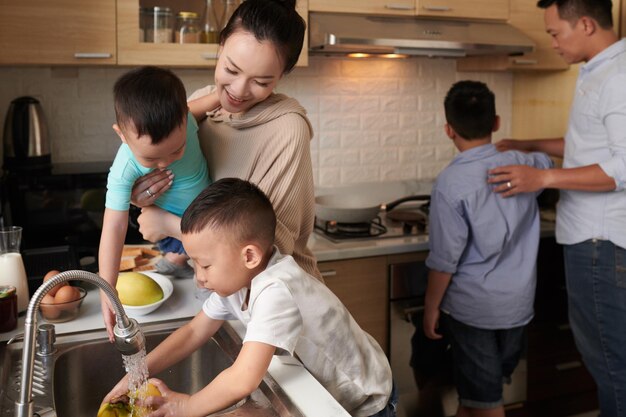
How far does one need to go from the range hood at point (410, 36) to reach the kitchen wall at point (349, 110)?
10.2 inches

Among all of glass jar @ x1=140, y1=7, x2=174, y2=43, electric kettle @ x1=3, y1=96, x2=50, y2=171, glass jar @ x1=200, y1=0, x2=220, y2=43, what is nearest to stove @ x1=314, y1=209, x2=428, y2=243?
glass jar @ x1=200, y1=0, x2=220, y2=43

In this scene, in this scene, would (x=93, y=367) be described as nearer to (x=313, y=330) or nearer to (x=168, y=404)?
(x=168, y=404)

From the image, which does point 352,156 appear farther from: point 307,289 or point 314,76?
point 307,289

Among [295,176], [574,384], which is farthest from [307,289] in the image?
[574,384]

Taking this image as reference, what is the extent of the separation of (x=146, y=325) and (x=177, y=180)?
13.7 inches

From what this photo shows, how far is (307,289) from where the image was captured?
1314 mm

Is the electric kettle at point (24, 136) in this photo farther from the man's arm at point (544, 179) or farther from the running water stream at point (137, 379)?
the man's arm at point (544, 179)

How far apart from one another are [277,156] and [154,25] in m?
1.33

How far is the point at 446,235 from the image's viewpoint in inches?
95.1

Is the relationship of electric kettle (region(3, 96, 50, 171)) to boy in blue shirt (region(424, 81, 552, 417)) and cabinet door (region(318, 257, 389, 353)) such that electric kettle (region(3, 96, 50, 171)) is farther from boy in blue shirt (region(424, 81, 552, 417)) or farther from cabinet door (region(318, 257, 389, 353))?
boy in blue shirt (region(424, 81, 552, 417))

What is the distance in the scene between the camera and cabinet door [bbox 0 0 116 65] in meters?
2.35

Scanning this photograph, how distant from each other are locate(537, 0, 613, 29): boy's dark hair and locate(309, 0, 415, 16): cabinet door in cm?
65

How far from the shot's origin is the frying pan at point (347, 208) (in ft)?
9.07

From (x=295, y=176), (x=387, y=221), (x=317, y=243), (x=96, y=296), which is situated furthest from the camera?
(x=387, y=221)
